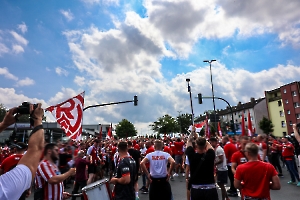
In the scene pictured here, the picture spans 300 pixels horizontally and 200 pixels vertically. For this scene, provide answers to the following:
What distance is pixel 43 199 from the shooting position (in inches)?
161

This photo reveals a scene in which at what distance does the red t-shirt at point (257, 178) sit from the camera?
13.1 ft

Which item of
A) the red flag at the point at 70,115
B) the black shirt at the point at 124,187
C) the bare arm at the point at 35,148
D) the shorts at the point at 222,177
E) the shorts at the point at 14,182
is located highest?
the red flag at the point at 70,115

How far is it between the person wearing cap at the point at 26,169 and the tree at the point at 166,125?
8444 centimetres

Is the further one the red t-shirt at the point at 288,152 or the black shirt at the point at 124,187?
the red t-shirt at the point at 288,152

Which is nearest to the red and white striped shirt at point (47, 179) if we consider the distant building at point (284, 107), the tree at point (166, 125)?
the distant building at point (284, 107)

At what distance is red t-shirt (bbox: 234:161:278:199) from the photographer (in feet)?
13.1

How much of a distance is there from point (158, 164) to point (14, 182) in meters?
4.86

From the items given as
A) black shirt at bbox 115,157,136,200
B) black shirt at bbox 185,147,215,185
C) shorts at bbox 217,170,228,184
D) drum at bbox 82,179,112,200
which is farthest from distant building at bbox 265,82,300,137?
drum at bbox 82,179,112,200

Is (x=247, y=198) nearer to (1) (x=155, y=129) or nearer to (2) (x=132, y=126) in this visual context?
(1) (x=155, y=129)

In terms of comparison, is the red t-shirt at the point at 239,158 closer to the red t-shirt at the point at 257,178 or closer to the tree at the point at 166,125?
the red t-shirt at the point at 257,178

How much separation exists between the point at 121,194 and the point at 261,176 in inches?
97.7

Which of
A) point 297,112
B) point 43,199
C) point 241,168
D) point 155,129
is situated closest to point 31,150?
point 43,199

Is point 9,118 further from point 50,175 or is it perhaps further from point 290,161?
point 290,161

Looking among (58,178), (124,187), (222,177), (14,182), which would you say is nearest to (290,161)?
(222,177)
